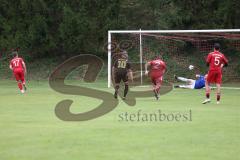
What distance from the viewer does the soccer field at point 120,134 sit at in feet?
36.2

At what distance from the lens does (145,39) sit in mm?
38406

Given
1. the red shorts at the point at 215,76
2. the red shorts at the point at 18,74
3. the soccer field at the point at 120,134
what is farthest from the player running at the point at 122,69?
the red shorts at the point at 18,74

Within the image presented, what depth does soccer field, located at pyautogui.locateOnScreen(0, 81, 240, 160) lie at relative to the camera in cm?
1105

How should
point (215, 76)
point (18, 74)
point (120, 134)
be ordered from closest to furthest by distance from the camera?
point (120, 134), point (215, 76), point (18, 74)

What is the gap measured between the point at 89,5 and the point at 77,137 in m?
Result: 27.2

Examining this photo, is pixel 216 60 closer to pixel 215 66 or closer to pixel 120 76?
pixel 215 66

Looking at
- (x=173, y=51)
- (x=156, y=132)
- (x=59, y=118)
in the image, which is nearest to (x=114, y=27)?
(x=173, y=51)

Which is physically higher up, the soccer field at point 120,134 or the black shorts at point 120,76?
the soccer field at point 120,134

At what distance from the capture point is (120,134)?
1362 cm

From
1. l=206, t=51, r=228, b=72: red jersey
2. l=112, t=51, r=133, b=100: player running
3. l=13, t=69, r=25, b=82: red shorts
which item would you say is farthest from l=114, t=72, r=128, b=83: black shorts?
l=13, t=69, r=25, b=82: red shorts

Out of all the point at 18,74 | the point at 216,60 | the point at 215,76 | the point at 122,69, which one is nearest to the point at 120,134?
the point at 216,60

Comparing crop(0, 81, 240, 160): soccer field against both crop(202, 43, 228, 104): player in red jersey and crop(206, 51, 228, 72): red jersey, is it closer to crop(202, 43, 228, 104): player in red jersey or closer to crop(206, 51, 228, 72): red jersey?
crop(202, 43, 228, 104): player in red jersey

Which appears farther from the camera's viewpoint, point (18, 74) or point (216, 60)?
point (18, 74)

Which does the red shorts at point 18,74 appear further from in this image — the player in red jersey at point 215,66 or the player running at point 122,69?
the player in red jersey at point 215,66
